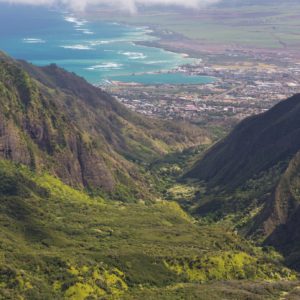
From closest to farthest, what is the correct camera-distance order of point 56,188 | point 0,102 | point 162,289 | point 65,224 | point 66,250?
point 162,289
point 66,250
point 65,224
point 56,188
point 0,102

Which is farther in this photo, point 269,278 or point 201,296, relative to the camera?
point 269,278

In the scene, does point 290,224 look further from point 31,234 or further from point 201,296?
point 31,234

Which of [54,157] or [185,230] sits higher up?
[54,157]

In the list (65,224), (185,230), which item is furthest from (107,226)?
(185,230)

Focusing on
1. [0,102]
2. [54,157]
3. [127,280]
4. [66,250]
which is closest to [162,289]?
[127,280]

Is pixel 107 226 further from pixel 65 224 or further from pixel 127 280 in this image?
pixel 127 280

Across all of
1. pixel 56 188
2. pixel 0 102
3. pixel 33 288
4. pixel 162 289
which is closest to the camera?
pixel 33 288

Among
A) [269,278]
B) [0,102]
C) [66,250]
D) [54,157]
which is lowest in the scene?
[269,278]
